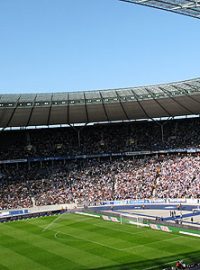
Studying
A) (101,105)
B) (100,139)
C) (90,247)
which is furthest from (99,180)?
(90,247)

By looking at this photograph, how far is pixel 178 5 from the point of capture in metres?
19.1

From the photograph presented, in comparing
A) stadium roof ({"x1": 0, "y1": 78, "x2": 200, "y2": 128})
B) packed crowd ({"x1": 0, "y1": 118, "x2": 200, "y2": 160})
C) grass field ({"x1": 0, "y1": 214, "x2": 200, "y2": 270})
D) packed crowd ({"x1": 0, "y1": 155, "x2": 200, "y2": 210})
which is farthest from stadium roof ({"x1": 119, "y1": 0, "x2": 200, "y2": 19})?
packed crowd ({"x1": 0, "y1": 118, "x2": 200, "y2": 160})

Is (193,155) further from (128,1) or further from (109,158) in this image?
(128,1)

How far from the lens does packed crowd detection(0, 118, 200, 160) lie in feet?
241

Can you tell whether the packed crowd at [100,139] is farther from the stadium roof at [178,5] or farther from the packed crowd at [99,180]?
the stadium roof at [178,5]

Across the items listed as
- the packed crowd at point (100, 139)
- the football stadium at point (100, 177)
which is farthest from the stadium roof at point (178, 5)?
the packed crowd at point (100, 139)

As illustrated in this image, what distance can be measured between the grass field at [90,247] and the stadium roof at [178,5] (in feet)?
62.3

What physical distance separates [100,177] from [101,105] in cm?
1270

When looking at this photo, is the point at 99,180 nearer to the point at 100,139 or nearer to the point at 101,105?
the point at 100,139

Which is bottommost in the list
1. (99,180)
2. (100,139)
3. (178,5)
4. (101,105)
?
(99,180)

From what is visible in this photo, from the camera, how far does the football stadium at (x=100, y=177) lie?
39406 millimetres

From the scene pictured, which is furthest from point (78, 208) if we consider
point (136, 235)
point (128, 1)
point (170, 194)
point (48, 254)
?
Answer: point (128, 1)

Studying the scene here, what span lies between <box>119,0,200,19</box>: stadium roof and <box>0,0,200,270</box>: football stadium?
20571 millimetres

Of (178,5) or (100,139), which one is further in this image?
(100,139)
